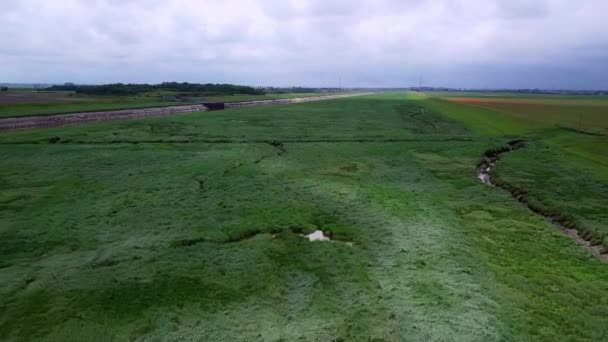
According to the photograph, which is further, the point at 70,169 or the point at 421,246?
the point at 70,169

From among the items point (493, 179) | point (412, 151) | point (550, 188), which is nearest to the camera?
point (550, 188)

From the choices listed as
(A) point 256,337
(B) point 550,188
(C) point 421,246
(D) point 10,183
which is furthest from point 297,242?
(D) point 10,183

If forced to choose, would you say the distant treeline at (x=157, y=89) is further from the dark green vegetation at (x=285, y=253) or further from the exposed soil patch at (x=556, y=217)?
the exposed soil patch at (x=556, y=217)

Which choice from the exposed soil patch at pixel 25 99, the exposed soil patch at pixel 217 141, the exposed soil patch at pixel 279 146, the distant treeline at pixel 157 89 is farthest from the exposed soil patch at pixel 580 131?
the distant treeline at pixel 157 89

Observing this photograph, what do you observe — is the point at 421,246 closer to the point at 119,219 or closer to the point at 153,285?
the point at 153,285

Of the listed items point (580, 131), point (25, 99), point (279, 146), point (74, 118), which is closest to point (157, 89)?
point (25, 99)

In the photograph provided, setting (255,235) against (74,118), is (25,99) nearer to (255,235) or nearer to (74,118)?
(74,118)

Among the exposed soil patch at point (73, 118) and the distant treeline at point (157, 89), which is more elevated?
the distant treeline at point (157, 89)
